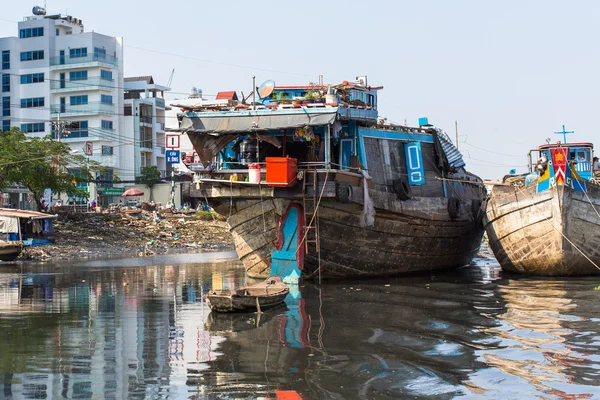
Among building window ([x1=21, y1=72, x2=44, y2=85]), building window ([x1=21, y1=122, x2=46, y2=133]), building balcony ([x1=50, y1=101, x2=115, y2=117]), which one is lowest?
building window ([x1=21, y1=122, x2=46, y2=133])

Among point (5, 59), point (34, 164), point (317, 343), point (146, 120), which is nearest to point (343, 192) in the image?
point (317, 343)

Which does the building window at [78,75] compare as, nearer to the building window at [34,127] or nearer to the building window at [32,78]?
the building window at [32,78]

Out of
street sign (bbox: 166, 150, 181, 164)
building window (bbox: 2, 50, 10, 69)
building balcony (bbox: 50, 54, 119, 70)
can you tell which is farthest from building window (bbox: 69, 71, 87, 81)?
street sign (bbox: 166, 150, 181, 164)

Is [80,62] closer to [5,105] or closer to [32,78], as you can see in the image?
[32,78]

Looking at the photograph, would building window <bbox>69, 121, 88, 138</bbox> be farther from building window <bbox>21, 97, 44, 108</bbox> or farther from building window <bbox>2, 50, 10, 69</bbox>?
building window <bbox>2, 50, 10, 69</bbox>

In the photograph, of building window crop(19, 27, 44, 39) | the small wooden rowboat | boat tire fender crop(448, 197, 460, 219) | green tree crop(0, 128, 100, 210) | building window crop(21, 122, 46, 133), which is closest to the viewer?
the small wooden rowboat

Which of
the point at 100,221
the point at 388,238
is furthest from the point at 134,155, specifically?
the point at 388,238

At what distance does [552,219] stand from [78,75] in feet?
175

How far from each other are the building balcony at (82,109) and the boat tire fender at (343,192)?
5075 centimetres

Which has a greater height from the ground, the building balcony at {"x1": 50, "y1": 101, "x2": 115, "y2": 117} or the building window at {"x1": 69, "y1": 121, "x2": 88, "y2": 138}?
the building balcony at {"x1": 50, "y1": 101, "x2": 115, "y2": 117}

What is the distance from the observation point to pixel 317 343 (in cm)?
1212

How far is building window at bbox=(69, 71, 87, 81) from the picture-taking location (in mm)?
65938

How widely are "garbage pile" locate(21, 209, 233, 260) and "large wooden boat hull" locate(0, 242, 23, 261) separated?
1.37 metres

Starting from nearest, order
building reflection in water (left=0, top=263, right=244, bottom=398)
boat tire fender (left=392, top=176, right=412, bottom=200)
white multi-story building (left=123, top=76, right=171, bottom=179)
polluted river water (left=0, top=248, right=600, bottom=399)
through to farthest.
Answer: polluted river water (left=0, top=248, right=600, bottom=399)
building reflection in water (left=0, top=263, right=244, bottom=398)
boat tire fender (left=392, top=176, right=412, bottom=200)
white multi-story building (left=123, top=76, right=171, bottom=179)
